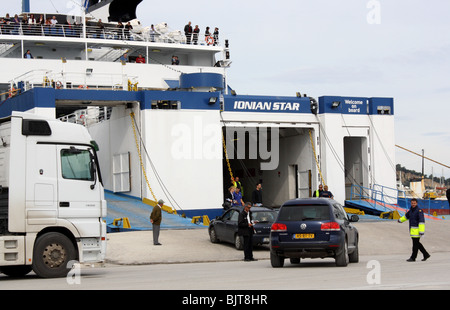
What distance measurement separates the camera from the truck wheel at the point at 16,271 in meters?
16.5

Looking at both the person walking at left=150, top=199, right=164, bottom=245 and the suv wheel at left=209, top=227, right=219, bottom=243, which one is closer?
the person walking at left=150, top=199, right=164, bottom=245

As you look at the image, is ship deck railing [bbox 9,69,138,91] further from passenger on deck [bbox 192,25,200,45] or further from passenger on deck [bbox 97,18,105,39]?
passenger on deck [bbox 192,25,200,45]

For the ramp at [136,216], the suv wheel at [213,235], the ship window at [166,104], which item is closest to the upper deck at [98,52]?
the ship window at [166,104]

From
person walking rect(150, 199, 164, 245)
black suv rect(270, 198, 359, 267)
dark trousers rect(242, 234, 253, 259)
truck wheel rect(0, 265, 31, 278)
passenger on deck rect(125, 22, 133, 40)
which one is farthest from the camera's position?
passenger on deck rect(125, 22, 133, 40)

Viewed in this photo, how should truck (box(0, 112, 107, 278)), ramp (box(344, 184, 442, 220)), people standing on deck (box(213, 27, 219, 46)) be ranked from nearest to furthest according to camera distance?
truck (box(0, 112, 107, 278)) < ramp (box(344, 184, 442, 220)) < people standing on deck (box(213, 27, 219, 46))

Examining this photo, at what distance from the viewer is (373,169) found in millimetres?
36781

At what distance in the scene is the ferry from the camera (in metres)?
32.3

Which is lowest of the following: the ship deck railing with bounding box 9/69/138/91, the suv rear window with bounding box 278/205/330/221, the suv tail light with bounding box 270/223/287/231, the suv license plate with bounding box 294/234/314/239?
the suv license plate with bounding box 294/234/314/239

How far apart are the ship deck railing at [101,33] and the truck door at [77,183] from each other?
86.4 feet

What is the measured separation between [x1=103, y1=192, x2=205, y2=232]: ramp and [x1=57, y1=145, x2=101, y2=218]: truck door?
995 centimetres

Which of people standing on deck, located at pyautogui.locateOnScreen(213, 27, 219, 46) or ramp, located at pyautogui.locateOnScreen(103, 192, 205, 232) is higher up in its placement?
people standing on deck, located at pyautogui.locateOnScreen(213, 27, 219, 46)

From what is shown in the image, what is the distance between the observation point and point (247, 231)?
20.7 metres

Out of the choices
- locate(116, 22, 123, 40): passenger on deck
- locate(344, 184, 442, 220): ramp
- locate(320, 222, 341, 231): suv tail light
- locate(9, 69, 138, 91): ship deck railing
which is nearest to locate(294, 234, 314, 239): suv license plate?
locate(320, 222, 341, 231): suv tail light
